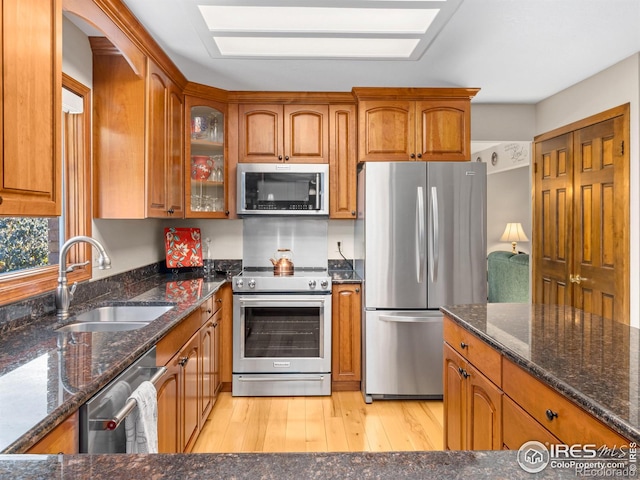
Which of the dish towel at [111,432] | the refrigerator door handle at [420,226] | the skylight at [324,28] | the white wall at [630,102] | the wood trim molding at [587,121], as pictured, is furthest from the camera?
the refrigerator door handle at [420,226]

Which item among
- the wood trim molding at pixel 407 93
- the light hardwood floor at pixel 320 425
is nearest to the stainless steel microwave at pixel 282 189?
the wood trim molding at pixel 407 93

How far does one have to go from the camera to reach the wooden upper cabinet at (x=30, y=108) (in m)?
1.19

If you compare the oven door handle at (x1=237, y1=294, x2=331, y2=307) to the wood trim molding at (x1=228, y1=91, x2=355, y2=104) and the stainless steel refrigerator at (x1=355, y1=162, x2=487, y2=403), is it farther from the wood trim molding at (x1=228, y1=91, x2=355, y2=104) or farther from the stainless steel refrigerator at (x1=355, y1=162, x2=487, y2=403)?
the wood trim molding at (x1=228, y1=91, x2=355, y2=104)

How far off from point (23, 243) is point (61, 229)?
0.93 ft

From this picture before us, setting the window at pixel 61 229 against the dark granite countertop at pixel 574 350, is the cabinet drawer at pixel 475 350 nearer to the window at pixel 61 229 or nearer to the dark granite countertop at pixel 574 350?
the dark granite countertop at pixel 574 350

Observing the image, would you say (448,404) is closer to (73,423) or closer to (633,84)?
(73,423)

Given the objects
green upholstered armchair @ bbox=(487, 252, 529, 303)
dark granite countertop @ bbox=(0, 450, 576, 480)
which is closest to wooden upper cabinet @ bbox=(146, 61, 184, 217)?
dark granite countertop @ bbox=(0, 450, 576, 480)

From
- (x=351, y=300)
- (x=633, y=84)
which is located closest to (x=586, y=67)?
(x=633, y=84)

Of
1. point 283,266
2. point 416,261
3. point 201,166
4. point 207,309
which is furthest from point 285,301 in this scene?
point 201,166

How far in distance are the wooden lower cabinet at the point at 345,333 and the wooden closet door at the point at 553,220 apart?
5.99 ft

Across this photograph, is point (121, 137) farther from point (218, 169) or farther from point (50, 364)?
point (50, 364)

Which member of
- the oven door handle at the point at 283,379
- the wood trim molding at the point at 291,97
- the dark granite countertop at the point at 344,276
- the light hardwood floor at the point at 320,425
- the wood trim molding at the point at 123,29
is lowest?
the light hardwood floor at the point at 320,425

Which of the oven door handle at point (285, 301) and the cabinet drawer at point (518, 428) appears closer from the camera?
the cabinet drawer at point (518, 428)

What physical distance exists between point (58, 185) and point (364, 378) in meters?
2.56
